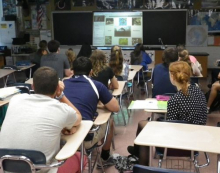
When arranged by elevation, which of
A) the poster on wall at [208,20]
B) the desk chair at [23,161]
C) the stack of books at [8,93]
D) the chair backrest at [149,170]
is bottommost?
the desk chair at [23,161]

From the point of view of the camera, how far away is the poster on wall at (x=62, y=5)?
29.6 feet

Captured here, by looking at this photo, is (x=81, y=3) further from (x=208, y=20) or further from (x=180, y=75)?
(x=180, y=75)

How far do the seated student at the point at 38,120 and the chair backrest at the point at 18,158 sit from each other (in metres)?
0.06

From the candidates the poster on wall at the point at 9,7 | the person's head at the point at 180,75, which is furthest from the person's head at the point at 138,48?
the poster on wall at the point at 9,7

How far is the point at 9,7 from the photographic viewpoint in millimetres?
9547

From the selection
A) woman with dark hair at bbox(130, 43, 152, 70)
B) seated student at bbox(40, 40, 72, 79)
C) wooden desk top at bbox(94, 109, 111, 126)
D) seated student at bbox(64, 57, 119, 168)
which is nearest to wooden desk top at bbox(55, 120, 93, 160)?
wooden desk top at bbox(94, 109, 111, 126)

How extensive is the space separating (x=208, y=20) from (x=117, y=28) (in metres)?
2.55

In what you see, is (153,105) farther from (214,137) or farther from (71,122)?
(71,122)

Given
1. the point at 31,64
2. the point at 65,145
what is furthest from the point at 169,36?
the point at 65,145

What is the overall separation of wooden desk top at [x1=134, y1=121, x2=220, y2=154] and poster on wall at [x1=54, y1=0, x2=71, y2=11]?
7365mm

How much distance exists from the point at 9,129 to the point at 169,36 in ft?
23.9

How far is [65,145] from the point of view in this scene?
1.88 m

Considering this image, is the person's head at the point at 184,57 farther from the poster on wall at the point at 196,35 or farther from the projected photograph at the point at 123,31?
the projected photograph at the point at 123,31

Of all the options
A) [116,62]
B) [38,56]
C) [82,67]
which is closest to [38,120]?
[82,67]
